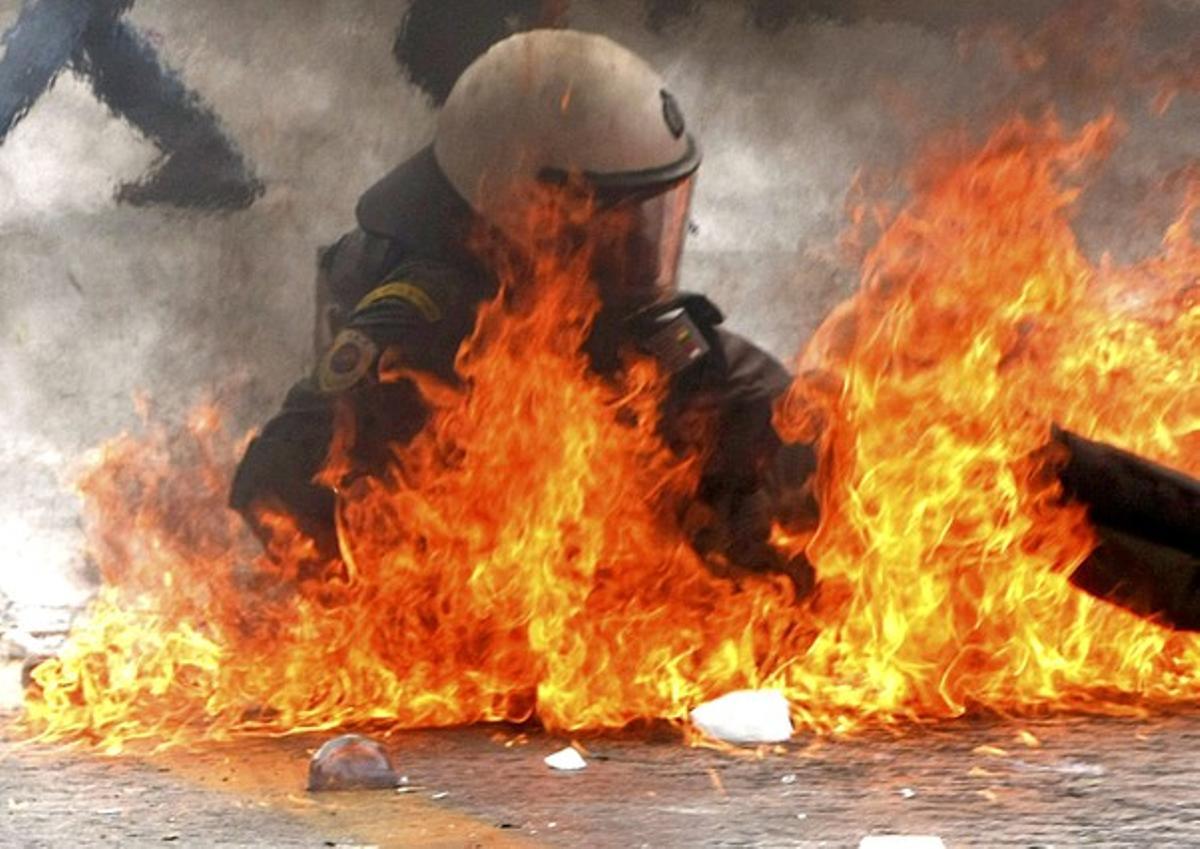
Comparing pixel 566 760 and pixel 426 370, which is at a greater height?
pixel 426 370

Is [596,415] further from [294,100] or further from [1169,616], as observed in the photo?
[1169,616]

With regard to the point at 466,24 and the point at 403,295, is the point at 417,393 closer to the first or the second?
the point at 403,295

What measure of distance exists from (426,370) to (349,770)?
1.68 m

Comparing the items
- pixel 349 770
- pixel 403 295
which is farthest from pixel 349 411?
pixel 349 770

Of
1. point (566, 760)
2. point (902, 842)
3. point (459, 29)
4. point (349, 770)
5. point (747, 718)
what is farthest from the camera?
point (459, 29)

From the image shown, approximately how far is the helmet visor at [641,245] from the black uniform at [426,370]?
0.09m

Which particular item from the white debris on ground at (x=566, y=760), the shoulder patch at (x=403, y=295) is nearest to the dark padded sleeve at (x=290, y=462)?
the shoulder patch at (x=403, y=295)

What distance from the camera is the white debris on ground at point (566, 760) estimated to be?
5266 millimetres

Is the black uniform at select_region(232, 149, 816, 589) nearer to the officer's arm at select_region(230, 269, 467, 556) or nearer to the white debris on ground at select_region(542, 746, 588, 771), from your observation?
the officer's arm at select_region(230, 269, 467, 556)

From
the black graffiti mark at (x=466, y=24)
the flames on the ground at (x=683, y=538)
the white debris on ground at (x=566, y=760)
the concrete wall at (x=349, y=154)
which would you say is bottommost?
the white debris on ground at (x=566, y=760)

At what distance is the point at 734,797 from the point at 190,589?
7.98 ft

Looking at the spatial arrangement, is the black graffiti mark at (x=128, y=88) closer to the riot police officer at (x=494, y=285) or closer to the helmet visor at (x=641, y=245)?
the riot police officer at (x=494, y=285)

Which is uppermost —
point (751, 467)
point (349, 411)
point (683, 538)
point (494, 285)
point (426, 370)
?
point (494, 285)

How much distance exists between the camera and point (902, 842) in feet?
13.9
